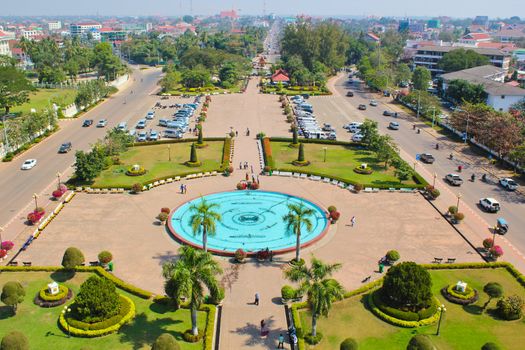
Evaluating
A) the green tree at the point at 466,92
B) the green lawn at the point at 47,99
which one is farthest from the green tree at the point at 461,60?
the green lawn at the point at 47,99

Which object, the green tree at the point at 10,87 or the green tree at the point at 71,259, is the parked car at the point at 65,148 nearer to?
the green tree at the point at 10,87

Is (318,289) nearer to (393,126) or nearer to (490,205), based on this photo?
(490,205)

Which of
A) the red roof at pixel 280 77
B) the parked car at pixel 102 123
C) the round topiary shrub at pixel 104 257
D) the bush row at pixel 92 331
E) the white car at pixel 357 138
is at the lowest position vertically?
the bush row at pixel 92 331

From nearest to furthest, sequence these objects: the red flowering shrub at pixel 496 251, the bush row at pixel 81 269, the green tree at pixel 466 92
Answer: the bush row at pixel 81 269, the red flowering shrub at pixel 496 251, the green tree at pixel 466 92

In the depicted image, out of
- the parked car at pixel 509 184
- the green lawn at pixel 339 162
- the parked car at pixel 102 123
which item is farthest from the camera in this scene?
the parked car at pixel 102 123

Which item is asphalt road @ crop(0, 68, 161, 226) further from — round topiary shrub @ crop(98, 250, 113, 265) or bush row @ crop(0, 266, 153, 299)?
round topiary shrub @ crop(98, 250, 113, 265)
